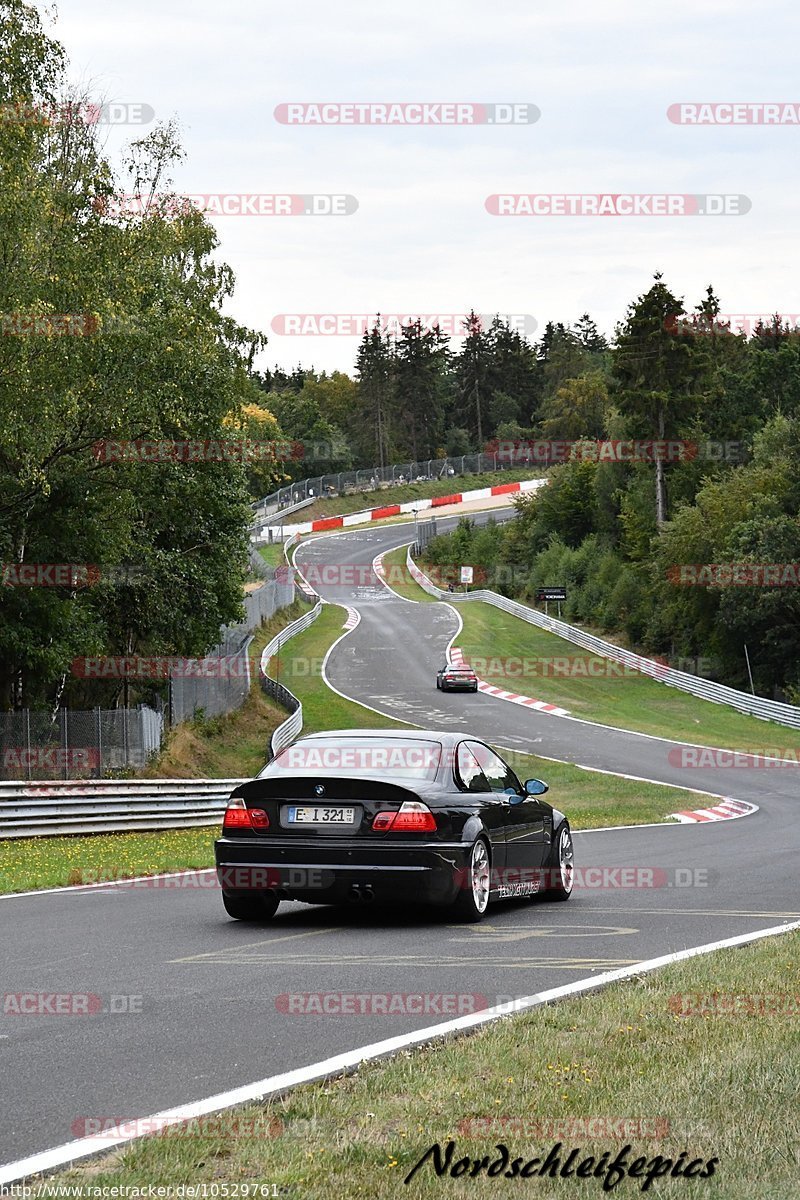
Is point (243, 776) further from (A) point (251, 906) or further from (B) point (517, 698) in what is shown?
(A) point (251, 906)

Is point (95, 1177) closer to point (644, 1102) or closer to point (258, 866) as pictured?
point (644, 1102)

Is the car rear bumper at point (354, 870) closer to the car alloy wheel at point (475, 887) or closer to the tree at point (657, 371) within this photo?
the car alloy wheel at point (475, 887)

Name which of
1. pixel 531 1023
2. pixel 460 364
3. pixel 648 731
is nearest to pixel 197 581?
pixel 648 731

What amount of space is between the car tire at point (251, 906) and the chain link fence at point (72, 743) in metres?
18.2

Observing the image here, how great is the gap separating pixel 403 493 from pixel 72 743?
334 ft

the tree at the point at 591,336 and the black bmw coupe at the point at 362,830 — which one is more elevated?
the tree at the point at 591,336

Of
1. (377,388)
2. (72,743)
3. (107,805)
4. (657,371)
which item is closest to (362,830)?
(107,805)

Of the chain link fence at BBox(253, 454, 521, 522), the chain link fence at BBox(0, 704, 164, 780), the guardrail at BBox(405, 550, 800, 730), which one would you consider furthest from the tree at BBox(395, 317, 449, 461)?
the chain link fence at BBox(0, 704, 164, 780)

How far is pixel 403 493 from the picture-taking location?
131000 millimetres

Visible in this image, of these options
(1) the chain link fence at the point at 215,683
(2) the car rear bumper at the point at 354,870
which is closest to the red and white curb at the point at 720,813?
(1) the chain link fence at the point at 215,683

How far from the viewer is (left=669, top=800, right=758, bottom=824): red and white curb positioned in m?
27.2

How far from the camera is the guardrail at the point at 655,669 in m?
54.4

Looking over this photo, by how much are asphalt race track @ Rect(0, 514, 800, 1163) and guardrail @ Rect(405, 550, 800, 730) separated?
117 ft

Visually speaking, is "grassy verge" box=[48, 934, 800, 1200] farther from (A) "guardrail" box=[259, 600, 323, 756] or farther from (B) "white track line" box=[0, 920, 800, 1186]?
(A) "guardrail" box=[259, 600, 323, 756]
